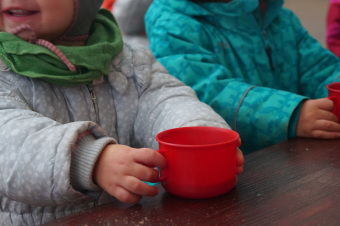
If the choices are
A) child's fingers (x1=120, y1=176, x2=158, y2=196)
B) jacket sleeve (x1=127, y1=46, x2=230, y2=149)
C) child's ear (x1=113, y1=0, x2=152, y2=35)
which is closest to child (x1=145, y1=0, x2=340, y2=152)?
jacket sleeve (x1=127, y1=46, x2=230, y2=149)

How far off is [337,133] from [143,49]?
595 mm

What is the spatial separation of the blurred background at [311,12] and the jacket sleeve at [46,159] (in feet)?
12.7

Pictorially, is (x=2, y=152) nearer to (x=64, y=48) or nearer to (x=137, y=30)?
(x=64, y=48)

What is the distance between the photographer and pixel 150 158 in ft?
2.28

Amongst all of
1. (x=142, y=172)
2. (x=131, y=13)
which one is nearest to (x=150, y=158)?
(x=142, y=172)

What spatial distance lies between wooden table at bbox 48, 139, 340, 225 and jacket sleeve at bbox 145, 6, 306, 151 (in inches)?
15.0

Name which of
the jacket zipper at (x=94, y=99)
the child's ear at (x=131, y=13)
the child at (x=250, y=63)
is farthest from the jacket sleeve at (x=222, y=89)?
the child's ear at (x=131, y=13)

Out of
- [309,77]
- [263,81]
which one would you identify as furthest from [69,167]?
[309,77]

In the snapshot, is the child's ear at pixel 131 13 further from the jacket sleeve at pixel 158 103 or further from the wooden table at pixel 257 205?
the wooden table at pixel 257 205

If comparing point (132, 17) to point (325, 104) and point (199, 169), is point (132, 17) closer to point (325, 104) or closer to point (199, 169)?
point (325, 104)

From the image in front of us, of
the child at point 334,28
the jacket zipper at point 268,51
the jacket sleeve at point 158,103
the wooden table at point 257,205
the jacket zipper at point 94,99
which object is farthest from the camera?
the child at point 334,28

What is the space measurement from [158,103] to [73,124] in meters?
0.40

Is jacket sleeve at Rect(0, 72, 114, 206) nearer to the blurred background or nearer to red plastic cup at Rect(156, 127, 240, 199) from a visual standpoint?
red plastic cup at Rect(156, 127, 240, 199)

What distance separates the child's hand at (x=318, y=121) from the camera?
1058 millimetres
